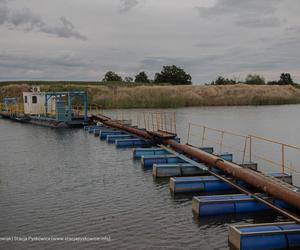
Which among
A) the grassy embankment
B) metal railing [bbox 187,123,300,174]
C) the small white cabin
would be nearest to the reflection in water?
metal railing [bbox 187,123,300,174]

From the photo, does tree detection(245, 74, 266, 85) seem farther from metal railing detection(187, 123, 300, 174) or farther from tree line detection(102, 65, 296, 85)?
metal railing detection(187, 123, 300, 174)

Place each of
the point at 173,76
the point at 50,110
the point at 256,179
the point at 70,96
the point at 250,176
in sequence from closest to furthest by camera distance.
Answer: the point at 256,179 < the point at 250,176 < the point at 70,96 < the point at 50,110 < the point at 173,76

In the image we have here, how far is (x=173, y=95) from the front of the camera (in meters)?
→ 96.1

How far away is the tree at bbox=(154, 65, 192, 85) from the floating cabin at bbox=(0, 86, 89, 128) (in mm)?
77839

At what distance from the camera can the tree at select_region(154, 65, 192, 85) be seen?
130 m

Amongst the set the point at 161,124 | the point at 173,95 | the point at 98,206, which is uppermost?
the point at 173,95

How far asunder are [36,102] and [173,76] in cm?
8390

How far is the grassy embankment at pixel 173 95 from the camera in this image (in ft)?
271

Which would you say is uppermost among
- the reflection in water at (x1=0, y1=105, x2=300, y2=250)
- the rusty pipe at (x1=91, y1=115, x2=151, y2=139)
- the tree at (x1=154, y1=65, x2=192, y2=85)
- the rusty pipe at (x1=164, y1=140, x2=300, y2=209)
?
the tree at (x1=154, y1=65, x2=192, y2=85)

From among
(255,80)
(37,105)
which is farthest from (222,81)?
(37,105)

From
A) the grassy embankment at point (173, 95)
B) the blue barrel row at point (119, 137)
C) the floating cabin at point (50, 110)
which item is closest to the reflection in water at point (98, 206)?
the blue barrel row at point (119, 137)

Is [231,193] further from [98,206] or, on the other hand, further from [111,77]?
[111,77]

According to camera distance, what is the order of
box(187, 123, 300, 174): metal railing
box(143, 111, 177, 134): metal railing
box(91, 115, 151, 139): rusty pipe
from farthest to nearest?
1. box(143, 111, 177, 134): metal railing
2. box(91, 115, 151, 139): rusty pipe
3. box(187, 123, 300, 174): metal railing

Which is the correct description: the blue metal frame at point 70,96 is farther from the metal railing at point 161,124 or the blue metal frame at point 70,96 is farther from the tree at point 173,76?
the tree at point 173,76
